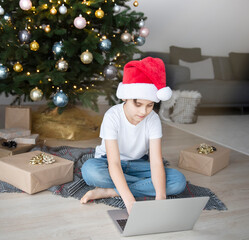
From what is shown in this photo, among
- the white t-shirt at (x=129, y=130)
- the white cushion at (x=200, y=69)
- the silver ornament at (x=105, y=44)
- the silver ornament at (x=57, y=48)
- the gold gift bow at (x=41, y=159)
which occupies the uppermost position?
the silver ornament at (x=105, y=44)

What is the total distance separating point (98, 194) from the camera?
1.42 m

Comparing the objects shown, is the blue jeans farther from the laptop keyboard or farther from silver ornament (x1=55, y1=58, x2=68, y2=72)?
silver ornament (x1=55, y1=58, x2=68, y2=72)

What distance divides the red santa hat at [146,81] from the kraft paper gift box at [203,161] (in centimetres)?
73

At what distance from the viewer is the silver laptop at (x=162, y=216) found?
1.05 m

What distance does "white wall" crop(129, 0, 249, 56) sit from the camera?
4.16 metres

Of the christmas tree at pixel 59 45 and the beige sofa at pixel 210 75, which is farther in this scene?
the beige sofa at pixel 210 75

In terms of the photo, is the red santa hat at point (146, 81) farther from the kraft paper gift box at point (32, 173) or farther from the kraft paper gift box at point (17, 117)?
the kraft paper gift box at point (17, 117)

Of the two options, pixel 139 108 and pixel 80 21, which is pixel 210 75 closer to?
pixel 80 21

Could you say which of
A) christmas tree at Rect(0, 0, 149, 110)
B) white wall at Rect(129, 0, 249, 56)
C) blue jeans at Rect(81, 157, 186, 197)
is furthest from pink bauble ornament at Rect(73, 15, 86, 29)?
white wall at Rect(129, 0, 249, 56)

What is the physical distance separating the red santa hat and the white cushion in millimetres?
2782

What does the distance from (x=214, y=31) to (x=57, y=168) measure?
3.84 metres

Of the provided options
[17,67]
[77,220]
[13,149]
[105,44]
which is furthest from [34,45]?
[77,220]

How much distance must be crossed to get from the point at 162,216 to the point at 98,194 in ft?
1.28

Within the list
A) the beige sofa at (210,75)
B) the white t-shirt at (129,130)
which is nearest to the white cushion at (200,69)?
the beige sofa at (210,75)
